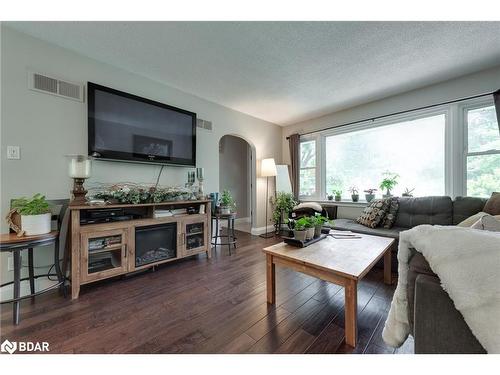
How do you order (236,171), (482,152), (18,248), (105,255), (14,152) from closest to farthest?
1. (18,248)
2. (14,152)
3. (105,255)
4. (482,152)
5. (236,171)

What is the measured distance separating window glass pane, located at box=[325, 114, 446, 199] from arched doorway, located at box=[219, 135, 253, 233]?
2179 millimetres

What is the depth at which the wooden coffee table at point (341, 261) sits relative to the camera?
1173 mm

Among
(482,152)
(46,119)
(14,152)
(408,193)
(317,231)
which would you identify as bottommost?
(317,231)

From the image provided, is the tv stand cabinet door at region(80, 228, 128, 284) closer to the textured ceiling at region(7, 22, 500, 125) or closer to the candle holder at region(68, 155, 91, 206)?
the candle holder at region(68, 155, 91, 206)

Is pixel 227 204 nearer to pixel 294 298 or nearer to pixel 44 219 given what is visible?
pixel 294 298

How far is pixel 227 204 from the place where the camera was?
2.95m

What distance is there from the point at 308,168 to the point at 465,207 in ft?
7.78

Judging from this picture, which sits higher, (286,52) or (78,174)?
(286,52)

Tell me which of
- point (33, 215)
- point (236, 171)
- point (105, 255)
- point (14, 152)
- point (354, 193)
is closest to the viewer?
point (33, 215)

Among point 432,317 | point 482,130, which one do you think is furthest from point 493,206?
point 432,317

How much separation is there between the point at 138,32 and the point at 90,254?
2023 millimetres

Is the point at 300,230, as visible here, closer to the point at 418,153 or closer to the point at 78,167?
the point at 78,167

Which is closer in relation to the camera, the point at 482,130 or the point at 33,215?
the point at 33,215

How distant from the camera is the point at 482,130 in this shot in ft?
7.97
